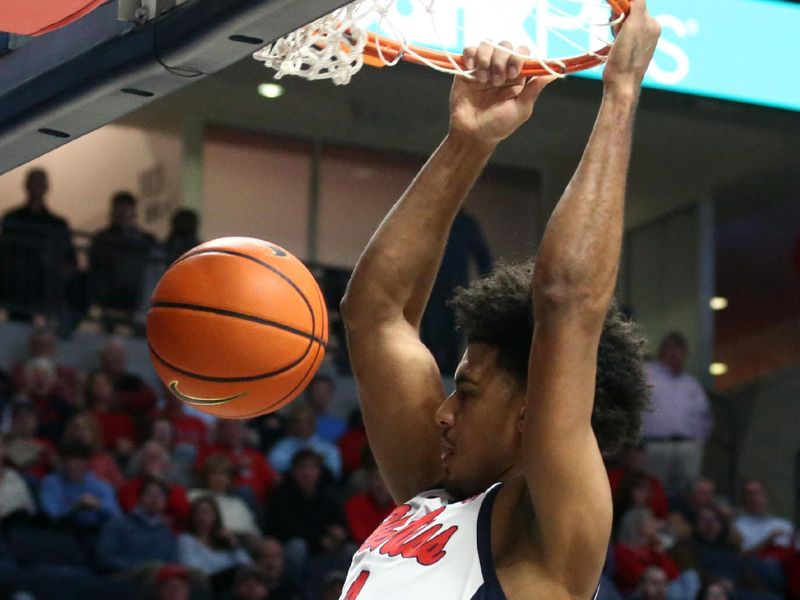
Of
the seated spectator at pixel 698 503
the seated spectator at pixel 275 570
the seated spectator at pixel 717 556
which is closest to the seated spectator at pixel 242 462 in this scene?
the seated spectator at pixel 275 570

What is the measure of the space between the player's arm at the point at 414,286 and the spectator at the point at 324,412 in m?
5.26

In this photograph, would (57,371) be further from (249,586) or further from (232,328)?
(232,328)

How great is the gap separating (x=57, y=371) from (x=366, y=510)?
5.78ft

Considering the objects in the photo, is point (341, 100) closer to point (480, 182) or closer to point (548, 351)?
point (480, 182)

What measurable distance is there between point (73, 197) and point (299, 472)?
5.06m

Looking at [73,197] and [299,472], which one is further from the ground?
[299,472]

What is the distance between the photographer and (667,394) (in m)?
8.88

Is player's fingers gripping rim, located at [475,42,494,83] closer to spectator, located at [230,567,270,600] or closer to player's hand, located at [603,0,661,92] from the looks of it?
player's hand, located at [603,0,661,92]

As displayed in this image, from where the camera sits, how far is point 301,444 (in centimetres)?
750

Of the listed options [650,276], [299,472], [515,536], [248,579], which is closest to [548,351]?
[515,536]

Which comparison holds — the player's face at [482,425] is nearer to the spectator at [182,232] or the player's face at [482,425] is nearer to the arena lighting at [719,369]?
the spectator at [182,232]

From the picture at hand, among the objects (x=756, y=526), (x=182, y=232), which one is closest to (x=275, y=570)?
(x=182, y=232)

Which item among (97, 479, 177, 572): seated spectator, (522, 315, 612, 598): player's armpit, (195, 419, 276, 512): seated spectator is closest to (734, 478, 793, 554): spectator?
(195, 419, 276, 512): seated spectator

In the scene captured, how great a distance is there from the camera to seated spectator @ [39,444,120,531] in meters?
6.23
